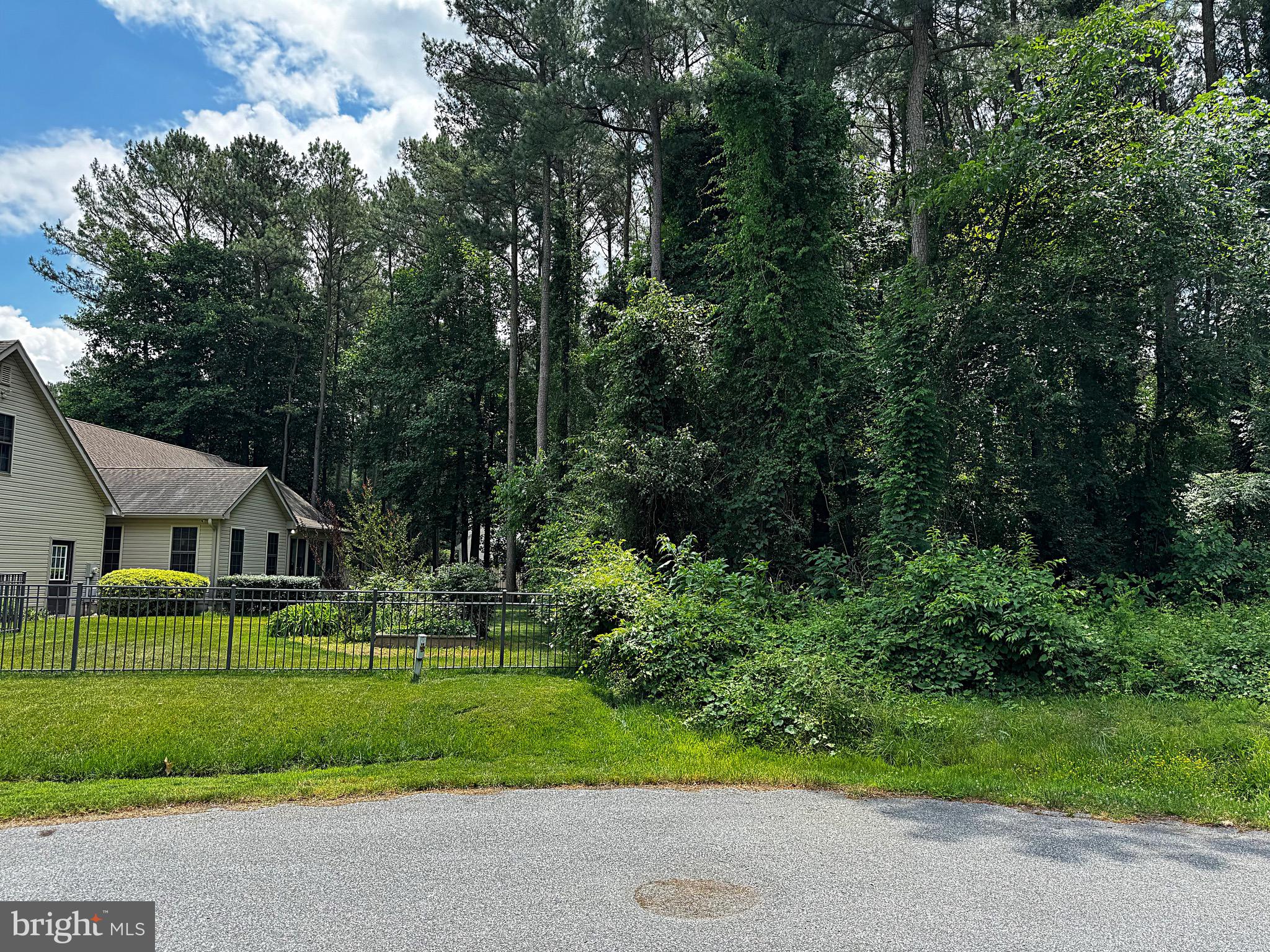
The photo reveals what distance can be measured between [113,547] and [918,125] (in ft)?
85.7

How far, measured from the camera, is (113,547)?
23219 mm

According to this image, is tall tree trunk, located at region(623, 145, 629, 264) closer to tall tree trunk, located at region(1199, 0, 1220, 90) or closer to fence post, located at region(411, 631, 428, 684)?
tall tree trunk, located at region(1199, 0, 1220, 90)

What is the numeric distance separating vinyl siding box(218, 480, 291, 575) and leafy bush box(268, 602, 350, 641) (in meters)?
10.9

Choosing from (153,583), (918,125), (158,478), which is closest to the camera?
(918,125)

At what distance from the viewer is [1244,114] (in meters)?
14.5

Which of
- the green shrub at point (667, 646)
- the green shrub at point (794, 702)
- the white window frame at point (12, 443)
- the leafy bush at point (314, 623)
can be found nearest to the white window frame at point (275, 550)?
the white window frame at point (12, 443)

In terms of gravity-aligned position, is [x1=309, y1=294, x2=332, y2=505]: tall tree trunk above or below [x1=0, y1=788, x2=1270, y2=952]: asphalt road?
above

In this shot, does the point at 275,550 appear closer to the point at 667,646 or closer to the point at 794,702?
the point at 667,646

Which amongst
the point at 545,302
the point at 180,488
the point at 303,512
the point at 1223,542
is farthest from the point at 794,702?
the point at 303,512

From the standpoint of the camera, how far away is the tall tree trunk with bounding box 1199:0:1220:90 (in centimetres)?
2009

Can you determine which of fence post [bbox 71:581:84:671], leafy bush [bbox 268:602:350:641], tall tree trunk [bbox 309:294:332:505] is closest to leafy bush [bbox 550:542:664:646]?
leafy bush [bbox 268:602:350:641]

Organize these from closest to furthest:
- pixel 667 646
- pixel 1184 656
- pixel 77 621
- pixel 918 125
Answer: pixel 1184 656, pixel 667 646, pixel 77 621, pixel 918 125

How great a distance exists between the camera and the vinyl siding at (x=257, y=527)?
23.9 m

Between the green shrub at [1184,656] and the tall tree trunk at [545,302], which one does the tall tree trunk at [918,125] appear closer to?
the green shrub at [1184,656]
